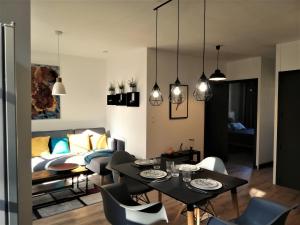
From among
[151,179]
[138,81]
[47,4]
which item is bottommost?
[151,179]

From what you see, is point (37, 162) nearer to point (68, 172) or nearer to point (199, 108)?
point (68, 172)

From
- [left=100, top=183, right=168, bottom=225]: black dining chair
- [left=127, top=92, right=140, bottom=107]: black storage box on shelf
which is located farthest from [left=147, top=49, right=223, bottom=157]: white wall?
[left=100, top=183, right=168, bottom=225]: black dining chair

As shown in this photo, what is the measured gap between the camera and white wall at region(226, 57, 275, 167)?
5.29m

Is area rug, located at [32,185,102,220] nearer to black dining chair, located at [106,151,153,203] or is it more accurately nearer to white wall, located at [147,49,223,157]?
black dining chair, located at [106,151,153,203]

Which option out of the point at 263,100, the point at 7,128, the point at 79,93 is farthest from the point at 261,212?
the point at 79,93

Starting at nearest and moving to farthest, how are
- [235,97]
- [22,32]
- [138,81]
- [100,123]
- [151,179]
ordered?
[22,32]
[151,179]
[138,81]
[100,123]
[235,97]

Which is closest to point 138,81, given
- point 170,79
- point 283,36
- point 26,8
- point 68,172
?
point 170,79

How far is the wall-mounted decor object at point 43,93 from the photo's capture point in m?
4.97

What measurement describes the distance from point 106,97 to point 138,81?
1540 mm

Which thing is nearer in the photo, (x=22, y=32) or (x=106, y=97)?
(x=22, y=32)

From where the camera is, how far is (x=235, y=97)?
8.35 m

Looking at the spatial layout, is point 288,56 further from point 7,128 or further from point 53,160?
point 53,160

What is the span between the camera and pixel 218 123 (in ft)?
19.8

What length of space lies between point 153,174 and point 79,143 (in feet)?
9.69
